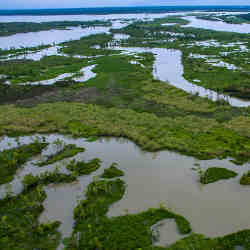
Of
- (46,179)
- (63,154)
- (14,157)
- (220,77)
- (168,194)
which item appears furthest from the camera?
(220,77)

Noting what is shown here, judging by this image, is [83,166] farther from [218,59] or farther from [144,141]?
[218,59]

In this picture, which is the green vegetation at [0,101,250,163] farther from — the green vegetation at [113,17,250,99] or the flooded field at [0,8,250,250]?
the green vegetation at [113,17,250,99]

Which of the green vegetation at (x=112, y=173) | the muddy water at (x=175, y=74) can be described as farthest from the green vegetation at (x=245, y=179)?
the muddy water at (x=175, y=74)

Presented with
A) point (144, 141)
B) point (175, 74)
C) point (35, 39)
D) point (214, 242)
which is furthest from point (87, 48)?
point (214, 242)

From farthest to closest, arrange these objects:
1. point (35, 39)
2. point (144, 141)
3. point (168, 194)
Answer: point (35, 39) < point (144, 141) < point (168, 194)

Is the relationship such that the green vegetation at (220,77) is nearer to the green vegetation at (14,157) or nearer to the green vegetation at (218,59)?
the green vegetation at (218,59)

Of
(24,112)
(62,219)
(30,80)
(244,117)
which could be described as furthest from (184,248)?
(30,80)
